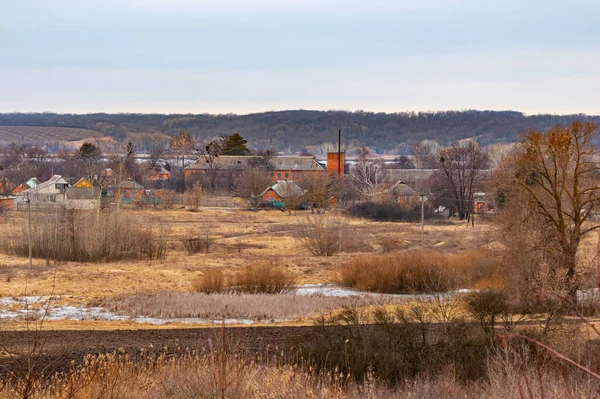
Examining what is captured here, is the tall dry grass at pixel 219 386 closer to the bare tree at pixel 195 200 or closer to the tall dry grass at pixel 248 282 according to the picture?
the tall dry grass at pixel 248 282

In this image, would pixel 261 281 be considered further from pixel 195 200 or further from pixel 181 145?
pixel 181 145

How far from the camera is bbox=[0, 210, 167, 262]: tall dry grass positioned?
39.2 m

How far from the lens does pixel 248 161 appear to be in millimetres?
113062

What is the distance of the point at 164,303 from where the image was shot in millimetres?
24438

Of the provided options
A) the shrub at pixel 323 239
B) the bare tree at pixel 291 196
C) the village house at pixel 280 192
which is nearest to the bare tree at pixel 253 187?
the village house at pixel 280 192

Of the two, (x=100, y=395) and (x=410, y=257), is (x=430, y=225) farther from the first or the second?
(x=100, y=395)

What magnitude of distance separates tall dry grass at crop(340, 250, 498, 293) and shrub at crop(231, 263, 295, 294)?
371cm

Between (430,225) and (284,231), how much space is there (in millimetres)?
17392

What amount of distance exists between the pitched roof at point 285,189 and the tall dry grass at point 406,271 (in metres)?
47.1

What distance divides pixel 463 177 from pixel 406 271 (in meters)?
46.7

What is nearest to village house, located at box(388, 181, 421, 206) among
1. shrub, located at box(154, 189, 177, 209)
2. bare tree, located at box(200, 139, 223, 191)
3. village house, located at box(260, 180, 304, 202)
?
village house, located at box(260, 180, 304, 202)

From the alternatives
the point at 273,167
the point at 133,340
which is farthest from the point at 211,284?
the point at 273,167

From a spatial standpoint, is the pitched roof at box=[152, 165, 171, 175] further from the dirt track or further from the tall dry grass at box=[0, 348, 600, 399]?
the tall dry grass at box=[0, 348, 600, 399]

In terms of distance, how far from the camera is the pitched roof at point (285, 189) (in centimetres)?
8068
